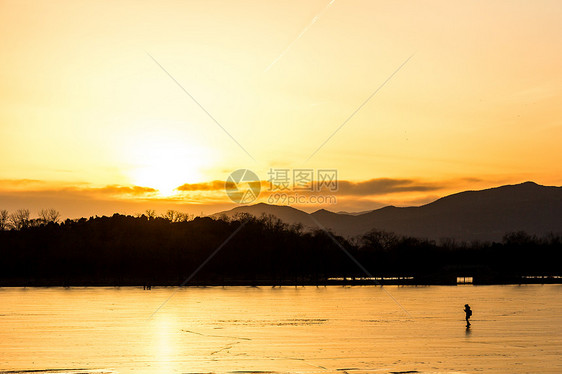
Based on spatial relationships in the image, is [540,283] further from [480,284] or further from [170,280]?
[170,280]

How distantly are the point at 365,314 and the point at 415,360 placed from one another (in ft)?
117

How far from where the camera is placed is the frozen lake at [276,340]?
3794 centimetres

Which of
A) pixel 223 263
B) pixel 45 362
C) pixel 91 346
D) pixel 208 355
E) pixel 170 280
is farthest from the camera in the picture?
pixel 223 263

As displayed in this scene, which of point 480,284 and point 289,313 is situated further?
point 480,284

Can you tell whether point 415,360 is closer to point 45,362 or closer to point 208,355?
point 208,355

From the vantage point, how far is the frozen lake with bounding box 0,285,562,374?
37.9 metres

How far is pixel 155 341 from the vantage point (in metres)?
49.3

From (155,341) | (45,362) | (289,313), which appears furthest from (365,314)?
(45,362)

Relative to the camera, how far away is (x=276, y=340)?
49.9m

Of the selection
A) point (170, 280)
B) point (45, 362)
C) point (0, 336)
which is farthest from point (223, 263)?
point (45, 362)

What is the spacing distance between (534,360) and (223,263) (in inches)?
6372

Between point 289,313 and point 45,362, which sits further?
point 289,313

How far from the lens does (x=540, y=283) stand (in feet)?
629

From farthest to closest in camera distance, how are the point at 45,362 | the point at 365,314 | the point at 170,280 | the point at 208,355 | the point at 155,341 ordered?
the point at 170,280 → the point at 365,314 → the point at 155,341 → the point at 208,355 → the point at 45,362
